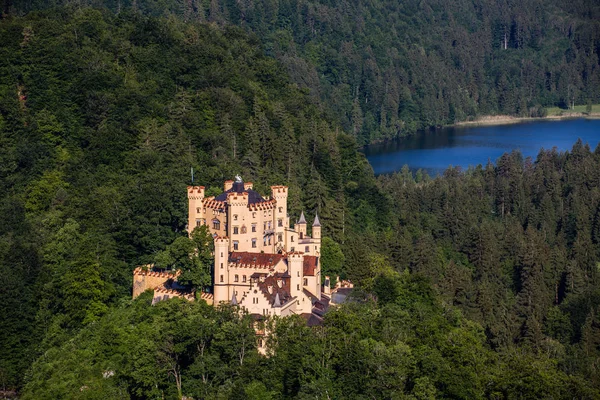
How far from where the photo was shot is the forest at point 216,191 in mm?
70312

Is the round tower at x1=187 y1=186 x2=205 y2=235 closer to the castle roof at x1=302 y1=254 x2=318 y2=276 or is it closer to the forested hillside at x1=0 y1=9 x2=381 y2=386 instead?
the forested hillside at x1=0 y1=9 x2=381 y2=386

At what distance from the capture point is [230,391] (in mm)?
67625

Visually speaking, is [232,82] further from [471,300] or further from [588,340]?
[588,340]

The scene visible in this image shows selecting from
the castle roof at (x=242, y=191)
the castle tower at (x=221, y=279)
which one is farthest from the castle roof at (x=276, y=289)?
the castle roof at (x=242, y=191)

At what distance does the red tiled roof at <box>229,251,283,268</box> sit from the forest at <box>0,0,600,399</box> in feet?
14.8

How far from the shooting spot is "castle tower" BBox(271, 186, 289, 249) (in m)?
81.6

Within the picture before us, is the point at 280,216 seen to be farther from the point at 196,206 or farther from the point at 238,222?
the point at 196,206

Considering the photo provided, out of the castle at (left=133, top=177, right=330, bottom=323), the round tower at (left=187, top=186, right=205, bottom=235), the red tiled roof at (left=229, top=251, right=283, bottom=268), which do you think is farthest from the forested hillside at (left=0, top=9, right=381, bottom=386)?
the red tiled roof at (left=229, top=251, right=283, bottom=268)

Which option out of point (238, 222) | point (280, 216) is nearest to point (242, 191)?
point (238, 222)

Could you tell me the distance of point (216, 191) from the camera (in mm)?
89750

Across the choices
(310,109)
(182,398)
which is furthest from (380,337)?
(310,109)

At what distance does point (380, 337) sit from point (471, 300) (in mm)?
38039

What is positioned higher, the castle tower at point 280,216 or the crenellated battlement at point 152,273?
the castle tower at point 280,216

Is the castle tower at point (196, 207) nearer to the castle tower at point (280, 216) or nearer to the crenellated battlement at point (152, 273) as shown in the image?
the crenellated battlement at point (152, 273)
